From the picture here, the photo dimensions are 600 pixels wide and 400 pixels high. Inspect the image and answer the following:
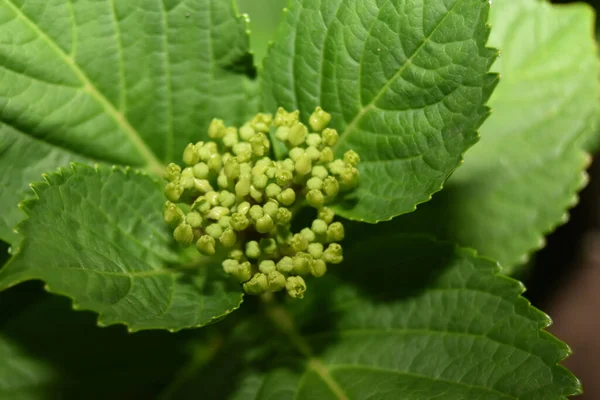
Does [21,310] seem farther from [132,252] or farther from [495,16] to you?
[495,16]

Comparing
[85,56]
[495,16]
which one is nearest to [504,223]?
[495,16]

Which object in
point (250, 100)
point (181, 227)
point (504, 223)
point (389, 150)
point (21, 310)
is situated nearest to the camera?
point (181, 227)

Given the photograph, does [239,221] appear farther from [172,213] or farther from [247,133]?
[247,133]

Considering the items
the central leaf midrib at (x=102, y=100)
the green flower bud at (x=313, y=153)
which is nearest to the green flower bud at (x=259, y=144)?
the green flower bud at (x=313, y=153)

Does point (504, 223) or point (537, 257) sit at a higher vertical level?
point (504, 223)

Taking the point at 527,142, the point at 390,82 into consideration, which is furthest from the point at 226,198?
the point at 527,142

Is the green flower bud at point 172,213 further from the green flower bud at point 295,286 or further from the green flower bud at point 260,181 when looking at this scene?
the green flower bud at point 295,286

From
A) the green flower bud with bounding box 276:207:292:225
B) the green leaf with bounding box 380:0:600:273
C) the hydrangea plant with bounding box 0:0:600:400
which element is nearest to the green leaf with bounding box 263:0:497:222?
the hydrangea plant with bounding box 0:0:600:400
